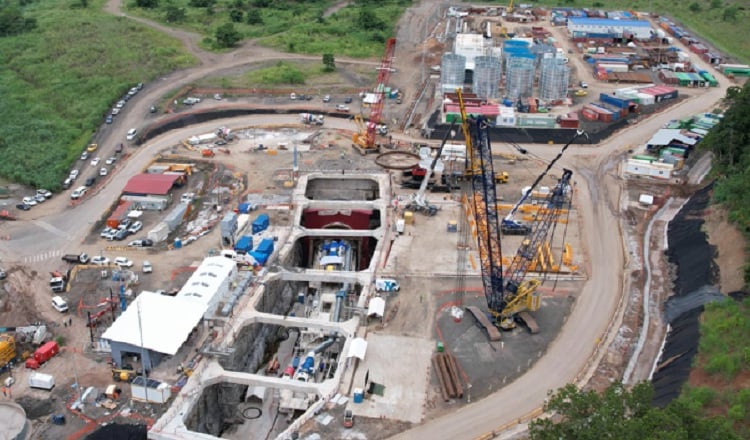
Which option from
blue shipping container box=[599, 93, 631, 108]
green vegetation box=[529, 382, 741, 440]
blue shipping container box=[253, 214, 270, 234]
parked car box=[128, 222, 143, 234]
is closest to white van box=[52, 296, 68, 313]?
parked car box=[128, 222, 143, 234]

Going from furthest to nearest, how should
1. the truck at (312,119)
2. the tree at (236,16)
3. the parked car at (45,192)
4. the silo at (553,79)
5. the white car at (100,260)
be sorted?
the tree at (236,16)
the silo at (553,79)
the truck at (312,119)
the parked car at (45,192)
the white car at (100,260)

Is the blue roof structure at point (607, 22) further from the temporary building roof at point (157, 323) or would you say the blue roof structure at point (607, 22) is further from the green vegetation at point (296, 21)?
the temporary building roof at point (157, 323)

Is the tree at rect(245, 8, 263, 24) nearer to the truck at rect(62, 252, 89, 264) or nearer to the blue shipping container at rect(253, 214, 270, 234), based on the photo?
the blue shipping container at rect(253, 214, 270, 234)

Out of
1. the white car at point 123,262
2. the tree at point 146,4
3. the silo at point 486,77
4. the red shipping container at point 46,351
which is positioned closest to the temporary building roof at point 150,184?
the white car at point 123,262

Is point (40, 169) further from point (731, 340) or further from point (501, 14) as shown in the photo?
point (501, 14)

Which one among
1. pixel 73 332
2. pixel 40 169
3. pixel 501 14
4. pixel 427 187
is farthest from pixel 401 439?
pixel 501 14
